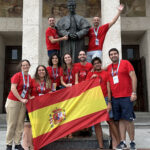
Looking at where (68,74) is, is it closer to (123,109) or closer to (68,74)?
(68,74)

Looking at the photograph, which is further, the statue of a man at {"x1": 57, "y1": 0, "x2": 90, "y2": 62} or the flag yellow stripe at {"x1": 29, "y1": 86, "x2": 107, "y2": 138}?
the statue of a man at {"x1": 57, "y1": 0, "x2": 90, "y2": 62}

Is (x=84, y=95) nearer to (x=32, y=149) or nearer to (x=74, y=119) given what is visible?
(x=74, y=119)

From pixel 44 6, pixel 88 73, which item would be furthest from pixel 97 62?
pixel 44 6

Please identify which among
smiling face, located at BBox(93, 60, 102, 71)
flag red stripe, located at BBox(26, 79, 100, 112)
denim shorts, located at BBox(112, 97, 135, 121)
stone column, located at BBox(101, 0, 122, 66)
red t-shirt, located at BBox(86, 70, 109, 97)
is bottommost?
denim shorts, located at BBox(112, 97, 135, 121)

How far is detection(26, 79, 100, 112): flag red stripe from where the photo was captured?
4.83 meters

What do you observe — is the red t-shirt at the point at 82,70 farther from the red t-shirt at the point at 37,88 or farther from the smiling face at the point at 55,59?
the red t-shirt at the point at 37,88

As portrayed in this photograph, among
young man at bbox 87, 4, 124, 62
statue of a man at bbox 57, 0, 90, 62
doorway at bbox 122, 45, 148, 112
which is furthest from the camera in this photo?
doorway at bbox 122, 45, 148, 112

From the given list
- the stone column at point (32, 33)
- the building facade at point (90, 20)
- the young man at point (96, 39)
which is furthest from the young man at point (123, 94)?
the building facade at point (90, 20)

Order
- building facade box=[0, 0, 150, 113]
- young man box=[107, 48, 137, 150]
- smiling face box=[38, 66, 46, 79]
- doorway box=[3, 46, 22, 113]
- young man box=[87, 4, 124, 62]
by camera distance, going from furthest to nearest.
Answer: doorway box=[3, 46, 22, 113] < building facade box=[0, 0, 150, 113] < young man box=[87, 4, 124, 62] < smiling face box=[38, 66, 46, 79] < young man box=[107, 48, 137, 150]

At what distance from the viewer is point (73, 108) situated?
4.91 meters

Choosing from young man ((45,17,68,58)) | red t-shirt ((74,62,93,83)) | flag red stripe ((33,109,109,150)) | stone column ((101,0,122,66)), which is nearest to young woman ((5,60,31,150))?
flag red stripe ((33,109,109,150))

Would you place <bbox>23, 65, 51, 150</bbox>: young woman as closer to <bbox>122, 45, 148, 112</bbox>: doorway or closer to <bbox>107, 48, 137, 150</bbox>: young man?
<bbox>107, 48, 137, 150</bbox>: young man

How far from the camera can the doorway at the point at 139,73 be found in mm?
16981

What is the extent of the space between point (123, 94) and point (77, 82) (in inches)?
45.5
